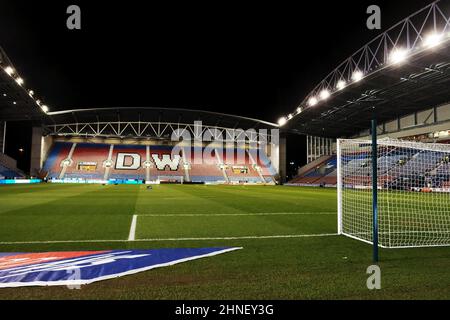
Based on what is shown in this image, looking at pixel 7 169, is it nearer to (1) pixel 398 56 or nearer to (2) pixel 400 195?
(2) pixel 400 195

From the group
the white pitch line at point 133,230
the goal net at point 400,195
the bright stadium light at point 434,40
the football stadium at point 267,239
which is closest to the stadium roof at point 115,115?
the football stadium at point 267,239

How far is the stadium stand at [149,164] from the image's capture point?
1995 inches

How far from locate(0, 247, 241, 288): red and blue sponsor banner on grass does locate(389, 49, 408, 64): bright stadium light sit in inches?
888

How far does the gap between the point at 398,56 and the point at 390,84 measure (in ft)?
19.3

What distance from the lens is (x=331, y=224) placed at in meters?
9.29

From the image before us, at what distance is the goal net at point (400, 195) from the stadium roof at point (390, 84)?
712cm

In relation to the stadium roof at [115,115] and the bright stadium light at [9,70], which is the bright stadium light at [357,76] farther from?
the bright stadium light at [9,70]

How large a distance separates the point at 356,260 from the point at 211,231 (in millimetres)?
3711

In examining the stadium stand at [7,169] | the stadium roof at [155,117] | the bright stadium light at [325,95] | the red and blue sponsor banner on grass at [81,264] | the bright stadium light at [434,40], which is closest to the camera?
the red and blue sponsor banner on grass at [81,264]

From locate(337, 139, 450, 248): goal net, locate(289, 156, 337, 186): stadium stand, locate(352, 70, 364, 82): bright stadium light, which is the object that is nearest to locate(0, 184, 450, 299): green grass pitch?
locate(337, 139, 450, 248): goal net

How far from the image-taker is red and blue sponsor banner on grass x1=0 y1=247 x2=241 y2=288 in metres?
4.07

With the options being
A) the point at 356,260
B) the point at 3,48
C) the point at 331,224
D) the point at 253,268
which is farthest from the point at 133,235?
the point at 3,48

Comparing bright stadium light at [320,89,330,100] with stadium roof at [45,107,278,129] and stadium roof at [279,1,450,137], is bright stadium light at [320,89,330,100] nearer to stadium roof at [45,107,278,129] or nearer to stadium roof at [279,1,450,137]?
stadium roof at [279,1,450,137]

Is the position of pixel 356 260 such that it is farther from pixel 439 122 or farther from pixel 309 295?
pixel 439 122
